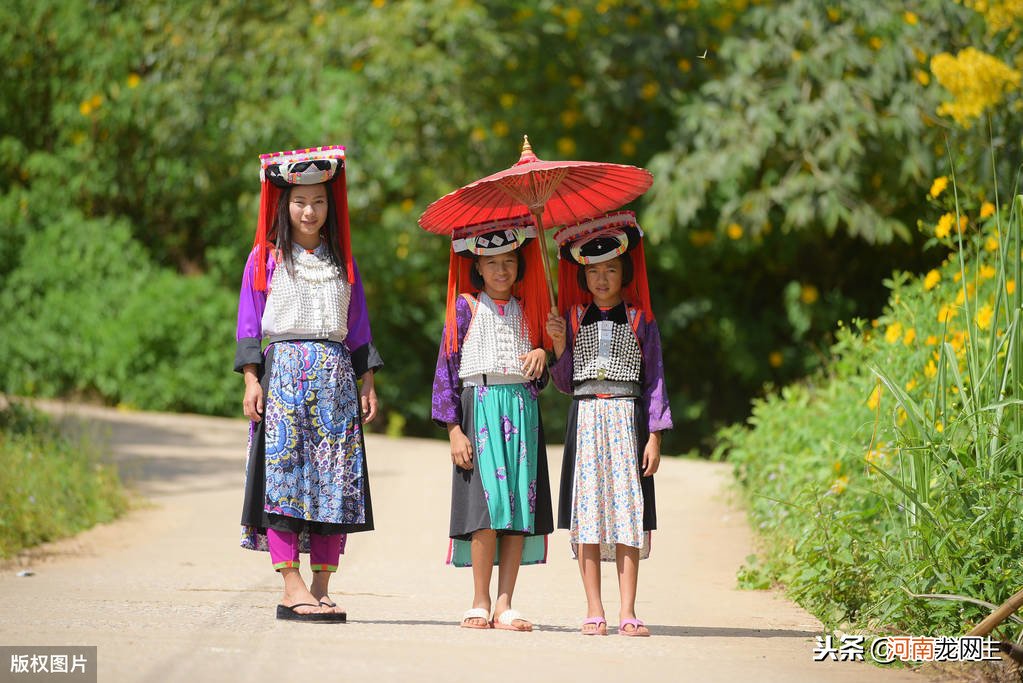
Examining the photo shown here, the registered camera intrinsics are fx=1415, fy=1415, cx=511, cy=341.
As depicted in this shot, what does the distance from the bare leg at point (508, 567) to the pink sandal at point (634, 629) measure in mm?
400

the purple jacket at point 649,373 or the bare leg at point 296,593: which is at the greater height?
the purple jacket at point 649,373

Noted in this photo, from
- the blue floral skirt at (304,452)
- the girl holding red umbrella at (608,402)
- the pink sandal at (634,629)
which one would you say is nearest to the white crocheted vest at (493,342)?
the girl holding red umbrella at (608,402)

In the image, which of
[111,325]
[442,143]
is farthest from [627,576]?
[111,325]

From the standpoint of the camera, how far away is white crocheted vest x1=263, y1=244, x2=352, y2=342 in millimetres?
4957

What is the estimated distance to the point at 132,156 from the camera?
15234mm

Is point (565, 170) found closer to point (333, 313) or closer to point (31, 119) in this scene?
point (333, 313)

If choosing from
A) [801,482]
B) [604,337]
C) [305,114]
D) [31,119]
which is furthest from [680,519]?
[31,119]

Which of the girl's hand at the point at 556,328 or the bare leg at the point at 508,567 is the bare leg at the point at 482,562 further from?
the girl's hand at the point at 556,328

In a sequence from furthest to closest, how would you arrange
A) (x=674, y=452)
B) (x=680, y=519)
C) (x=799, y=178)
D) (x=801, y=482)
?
(x=674, y=452), (x=799, y=178), (x=680, y=519), (x=801, y=482)

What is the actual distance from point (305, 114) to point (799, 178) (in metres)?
4.92

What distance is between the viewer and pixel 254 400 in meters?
4.91

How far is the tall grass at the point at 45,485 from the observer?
677 cm

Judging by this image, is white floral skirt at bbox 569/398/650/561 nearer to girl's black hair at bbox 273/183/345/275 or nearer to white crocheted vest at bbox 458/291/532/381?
→ white crocheted vest at bbox 458/291/532/381

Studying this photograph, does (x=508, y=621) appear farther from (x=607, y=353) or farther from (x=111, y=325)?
(x=111, y=325)
